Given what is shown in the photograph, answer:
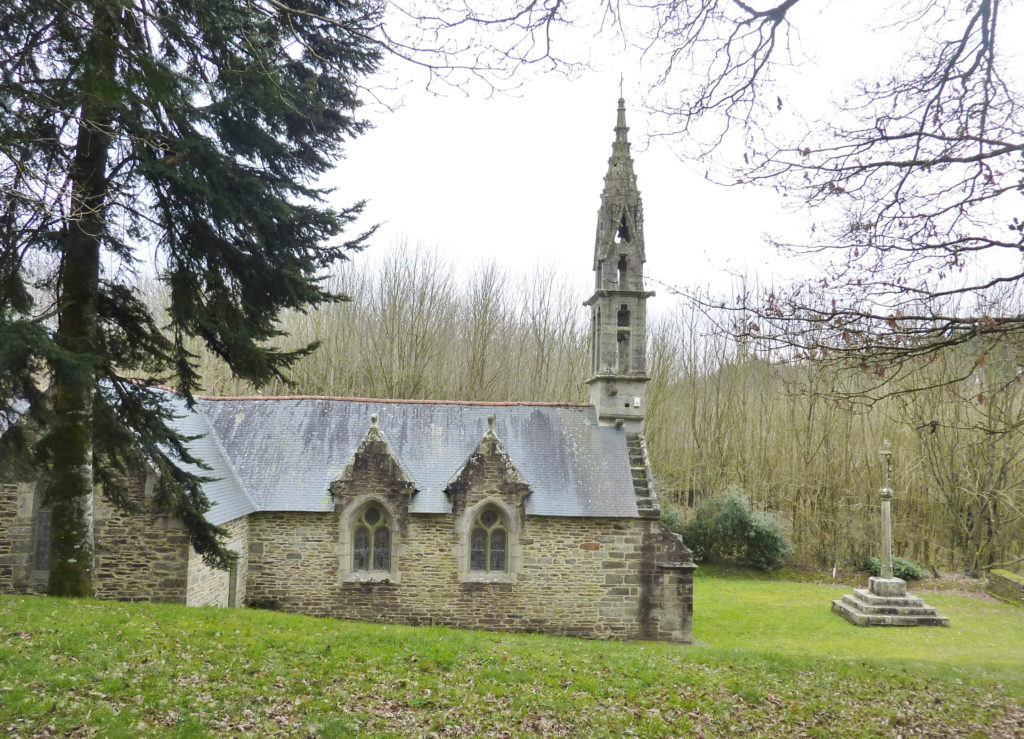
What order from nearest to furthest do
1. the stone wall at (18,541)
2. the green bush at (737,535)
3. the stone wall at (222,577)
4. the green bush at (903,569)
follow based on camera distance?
the stone wall at (222,577)
the stone wall at (18,541)
the green bush at (903,569)
the green bush at (737,535)

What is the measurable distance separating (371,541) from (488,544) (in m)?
2.57

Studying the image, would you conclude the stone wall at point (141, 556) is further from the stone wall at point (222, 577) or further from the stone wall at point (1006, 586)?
the stone wall at point (1006, 586)

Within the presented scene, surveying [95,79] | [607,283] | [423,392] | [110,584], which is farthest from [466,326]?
[95,79]

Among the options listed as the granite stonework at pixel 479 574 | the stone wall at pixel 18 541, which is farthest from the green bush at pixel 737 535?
the stone wall at pixel 18 541

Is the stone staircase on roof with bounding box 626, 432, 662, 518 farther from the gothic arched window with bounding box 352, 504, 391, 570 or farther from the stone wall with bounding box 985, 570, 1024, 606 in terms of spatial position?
the stone wall with bounding box 985, 570, 1024, 606

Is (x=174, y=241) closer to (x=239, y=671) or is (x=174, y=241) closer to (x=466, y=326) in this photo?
(x=239, y=671)

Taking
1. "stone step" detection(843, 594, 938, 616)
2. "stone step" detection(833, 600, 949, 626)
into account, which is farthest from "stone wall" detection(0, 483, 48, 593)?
"stone step" detection(843, 594, 938, 616)

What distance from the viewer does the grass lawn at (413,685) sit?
679cm

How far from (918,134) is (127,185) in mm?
9012

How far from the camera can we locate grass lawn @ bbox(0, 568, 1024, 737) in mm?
6789

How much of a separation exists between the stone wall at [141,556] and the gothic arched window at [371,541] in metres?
3.85

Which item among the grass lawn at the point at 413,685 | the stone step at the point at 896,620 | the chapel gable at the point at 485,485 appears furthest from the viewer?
the stone step at the point at 896,620

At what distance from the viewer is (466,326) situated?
109 feet

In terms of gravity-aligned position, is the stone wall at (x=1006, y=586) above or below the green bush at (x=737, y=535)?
below
